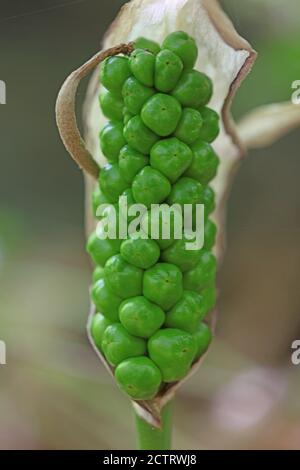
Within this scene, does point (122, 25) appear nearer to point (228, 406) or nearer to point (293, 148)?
point (293, 148)

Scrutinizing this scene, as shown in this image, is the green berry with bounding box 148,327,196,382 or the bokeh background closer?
the green berry with bounding box 148,327,196,382

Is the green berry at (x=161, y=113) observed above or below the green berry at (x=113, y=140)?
above

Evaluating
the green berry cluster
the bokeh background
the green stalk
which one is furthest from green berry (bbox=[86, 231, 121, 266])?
the bokeh background

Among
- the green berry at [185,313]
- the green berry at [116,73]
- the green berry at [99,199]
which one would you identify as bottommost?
the green berry at [185,313]

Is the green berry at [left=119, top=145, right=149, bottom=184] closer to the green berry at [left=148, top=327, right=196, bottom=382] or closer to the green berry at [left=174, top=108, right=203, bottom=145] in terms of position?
the green berry at [left=174, top=108, right=203, bottom=145]

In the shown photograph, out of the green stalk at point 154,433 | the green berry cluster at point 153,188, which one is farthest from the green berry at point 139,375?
the green stalk at point 154,433

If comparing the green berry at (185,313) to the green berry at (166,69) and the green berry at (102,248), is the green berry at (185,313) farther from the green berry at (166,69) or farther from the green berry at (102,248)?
the green berry at (166,69)

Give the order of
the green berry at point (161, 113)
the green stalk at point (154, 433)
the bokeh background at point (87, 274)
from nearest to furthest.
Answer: the green berry at point (161, 113), the green stalk at point (154, 433), the bokeh background at point (87, 274)

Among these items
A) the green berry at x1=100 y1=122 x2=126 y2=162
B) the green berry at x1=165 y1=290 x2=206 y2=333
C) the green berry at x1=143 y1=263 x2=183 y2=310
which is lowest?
the green berry at x1=165 y1=290 x2=206 y2=333
